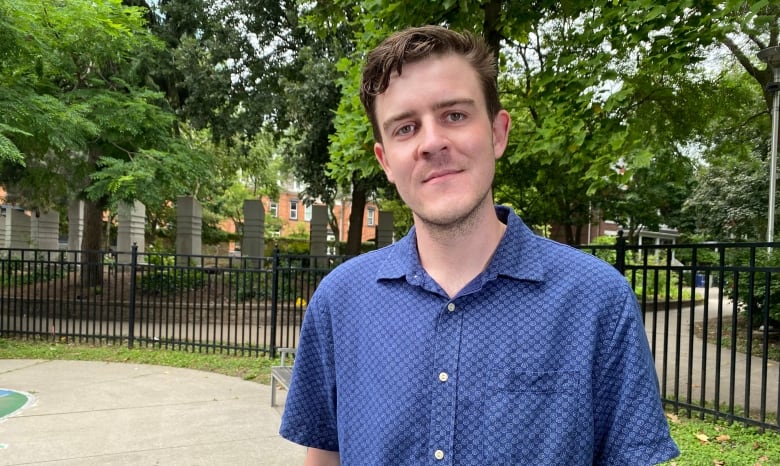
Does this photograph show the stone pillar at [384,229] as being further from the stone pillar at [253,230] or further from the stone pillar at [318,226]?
the stone pillar at [253,230]

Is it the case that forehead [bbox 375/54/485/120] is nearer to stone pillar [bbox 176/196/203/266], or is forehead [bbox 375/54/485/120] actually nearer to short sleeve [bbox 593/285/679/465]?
short sleeve [bbox 593/285/679/465]

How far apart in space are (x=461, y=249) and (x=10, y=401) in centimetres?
673

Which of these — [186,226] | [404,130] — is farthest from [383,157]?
[186,226]

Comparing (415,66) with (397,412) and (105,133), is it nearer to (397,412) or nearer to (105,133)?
(397,412)

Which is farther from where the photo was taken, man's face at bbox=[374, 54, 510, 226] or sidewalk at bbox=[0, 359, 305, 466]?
sidewalk at bbox=[0, 359, 305, 466]

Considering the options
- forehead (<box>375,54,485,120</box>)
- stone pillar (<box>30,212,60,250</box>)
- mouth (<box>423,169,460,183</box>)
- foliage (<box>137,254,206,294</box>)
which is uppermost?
forehead (<box>375,54,485,120</box>)

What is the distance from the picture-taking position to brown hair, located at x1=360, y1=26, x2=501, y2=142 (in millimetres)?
1303

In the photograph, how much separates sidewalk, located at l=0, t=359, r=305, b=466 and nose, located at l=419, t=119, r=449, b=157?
393 cm

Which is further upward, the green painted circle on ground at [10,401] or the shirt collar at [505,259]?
the shirt collar at [505,259]

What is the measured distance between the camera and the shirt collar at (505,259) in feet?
4.18

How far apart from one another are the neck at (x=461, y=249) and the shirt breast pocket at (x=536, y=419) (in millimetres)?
260

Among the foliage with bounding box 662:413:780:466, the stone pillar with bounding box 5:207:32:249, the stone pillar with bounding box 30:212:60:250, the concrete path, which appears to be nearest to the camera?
the foliage with bounding box 662:413:780:466

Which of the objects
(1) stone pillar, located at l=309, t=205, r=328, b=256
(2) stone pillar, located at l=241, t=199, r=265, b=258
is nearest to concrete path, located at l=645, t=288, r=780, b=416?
(1) stone pillar, located at l=309, t=205, r=328, b=256

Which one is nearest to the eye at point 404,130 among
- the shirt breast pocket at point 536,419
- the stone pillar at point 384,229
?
the shirt breast pocket at point 536,419
